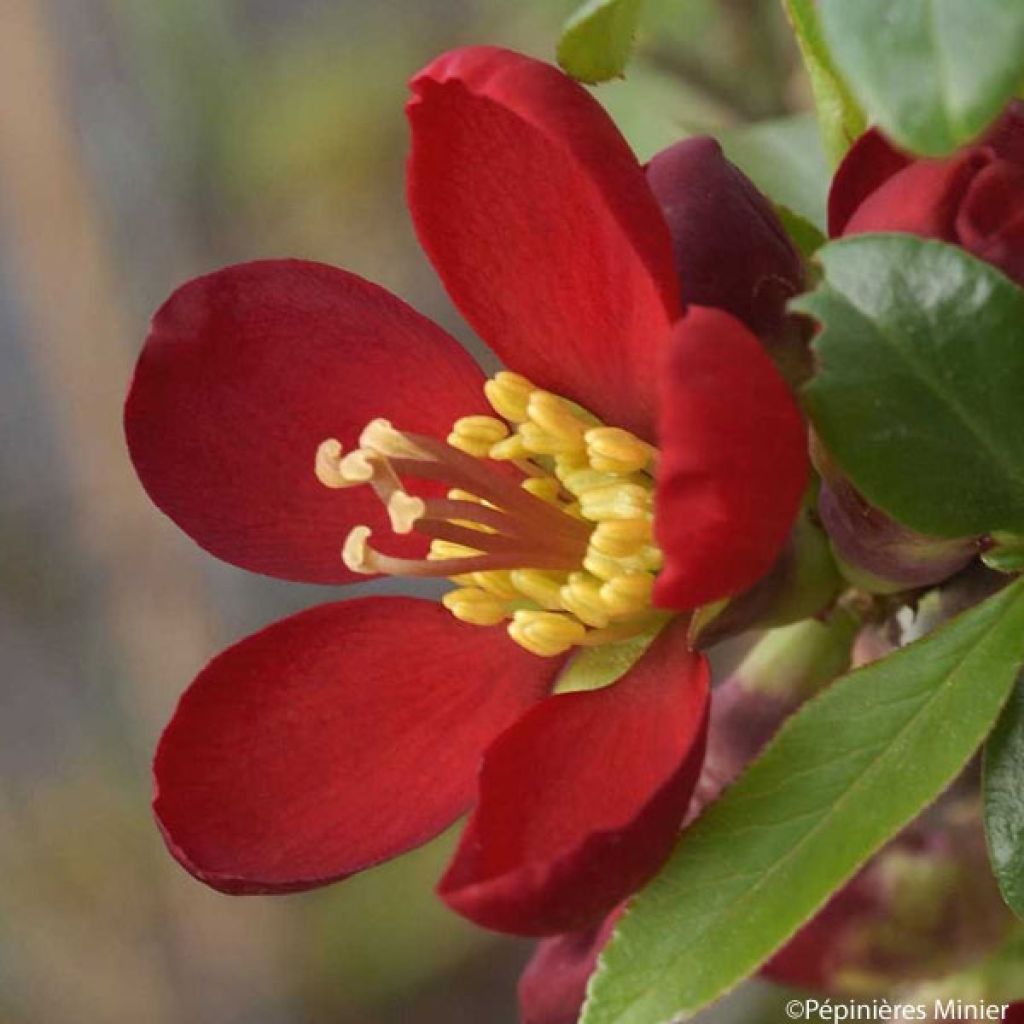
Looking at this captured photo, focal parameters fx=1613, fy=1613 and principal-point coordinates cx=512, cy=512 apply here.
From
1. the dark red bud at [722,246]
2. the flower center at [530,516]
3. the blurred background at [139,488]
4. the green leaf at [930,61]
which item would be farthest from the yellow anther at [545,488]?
the blurred background at [139,488]

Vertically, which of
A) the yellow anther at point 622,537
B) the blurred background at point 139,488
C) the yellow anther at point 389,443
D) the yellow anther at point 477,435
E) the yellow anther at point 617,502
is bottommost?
the blurred background at point 139,488

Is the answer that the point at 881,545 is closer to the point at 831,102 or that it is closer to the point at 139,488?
the point at 831,102

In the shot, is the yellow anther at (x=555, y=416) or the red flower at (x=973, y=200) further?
the yellow anther at (x=555, y=416)

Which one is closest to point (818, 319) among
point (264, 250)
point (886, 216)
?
point (886, 216)

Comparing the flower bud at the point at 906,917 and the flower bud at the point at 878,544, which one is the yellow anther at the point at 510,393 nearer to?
the flower bud at the point at 878,544

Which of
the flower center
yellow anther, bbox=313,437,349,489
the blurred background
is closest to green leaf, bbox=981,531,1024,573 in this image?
the flower center

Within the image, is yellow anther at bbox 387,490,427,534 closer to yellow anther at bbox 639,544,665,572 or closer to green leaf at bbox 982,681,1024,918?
yellow anther at bbox 639,544,665,572

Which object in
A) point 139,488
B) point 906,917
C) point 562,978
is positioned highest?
point 562,978

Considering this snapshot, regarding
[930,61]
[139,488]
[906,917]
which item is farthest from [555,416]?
[139,488]
